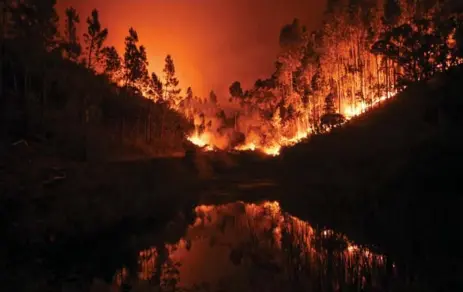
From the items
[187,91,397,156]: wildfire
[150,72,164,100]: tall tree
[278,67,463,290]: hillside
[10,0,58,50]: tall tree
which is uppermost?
[10,0,58,50]: tall tree

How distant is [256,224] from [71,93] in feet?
155

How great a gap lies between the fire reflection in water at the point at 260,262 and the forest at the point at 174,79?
1180 inches

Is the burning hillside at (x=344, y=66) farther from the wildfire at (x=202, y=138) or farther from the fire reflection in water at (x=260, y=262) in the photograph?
the fire reflection in water at (x=260, y=262)

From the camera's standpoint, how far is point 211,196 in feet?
154

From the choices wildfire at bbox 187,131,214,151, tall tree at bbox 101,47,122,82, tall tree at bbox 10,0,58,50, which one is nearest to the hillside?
tall tree at bbox 101,47,122,82

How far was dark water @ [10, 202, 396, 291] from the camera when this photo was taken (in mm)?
13523

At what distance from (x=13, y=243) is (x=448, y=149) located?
107 feet

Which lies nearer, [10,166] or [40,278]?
[40,278]

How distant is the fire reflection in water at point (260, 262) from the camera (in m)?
13.4

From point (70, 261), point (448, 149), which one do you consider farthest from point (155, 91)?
point (70, 261)

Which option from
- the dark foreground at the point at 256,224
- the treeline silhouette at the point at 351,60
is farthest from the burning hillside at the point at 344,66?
the dark foreground at the point at 256,224

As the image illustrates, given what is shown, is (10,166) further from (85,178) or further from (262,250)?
(262,250)

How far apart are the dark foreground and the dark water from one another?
57 millimetres

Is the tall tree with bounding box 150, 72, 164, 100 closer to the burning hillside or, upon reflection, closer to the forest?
the forest
